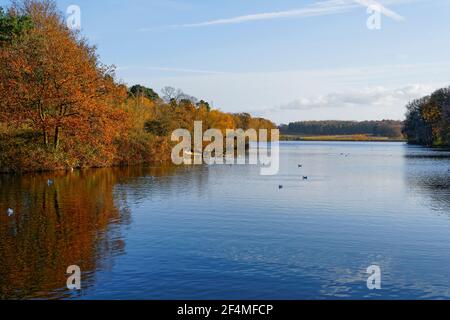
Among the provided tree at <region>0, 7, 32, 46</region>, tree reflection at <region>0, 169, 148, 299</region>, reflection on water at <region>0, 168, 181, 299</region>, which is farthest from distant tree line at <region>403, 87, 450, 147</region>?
tree reflection at <region>0, 169, 148, 299</region>

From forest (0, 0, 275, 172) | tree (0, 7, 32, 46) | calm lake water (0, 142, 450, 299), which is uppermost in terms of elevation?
tree (0, 7, 32, 46)

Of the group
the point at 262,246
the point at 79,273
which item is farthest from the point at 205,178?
the point at 79,273

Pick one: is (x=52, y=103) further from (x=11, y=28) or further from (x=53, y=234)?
(x=53, y=234)

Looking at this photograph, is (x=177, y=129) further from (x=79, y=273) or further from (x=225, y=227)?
(x=79, y=273)

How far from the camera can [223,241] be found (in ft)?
80.3

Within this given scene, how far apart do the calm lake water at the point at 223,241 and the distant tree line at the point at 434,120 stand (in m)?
103

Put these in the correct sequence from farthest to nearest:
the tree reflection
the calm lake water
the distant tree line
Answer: the distant tree line, the tree reflection, the calm lake water

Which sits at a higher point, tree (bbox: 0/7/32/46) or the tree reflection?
tree (bbox: 0/7/32/46)

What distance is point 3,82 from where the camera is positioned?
5850 centimetres

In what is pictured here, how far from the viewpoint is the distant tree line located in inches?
5577

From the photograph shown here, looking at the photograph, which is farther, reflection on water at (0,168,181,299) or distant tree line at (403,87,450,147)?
distant tree line at (403,87,450,147)

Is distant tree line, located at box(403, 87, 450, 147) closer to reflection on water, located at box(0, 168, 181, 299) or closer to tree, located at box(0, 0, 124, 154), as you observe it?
tree, located at box(0, 0, 124, 154)

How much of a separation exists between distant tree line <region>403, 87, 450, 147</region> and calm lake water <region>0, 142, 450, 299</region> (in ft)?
338

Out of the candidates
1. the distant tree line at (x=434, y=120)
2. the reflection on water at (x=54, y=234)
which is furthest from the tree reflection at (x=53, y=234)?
the distant tree line at (x=434, y=120)
